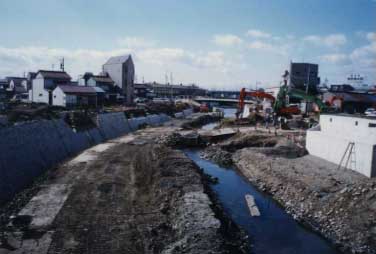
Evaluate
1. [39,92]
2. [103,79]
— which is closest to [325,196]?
[39,92]

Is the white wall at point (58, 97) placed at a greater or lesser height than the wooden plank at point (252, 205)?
greater

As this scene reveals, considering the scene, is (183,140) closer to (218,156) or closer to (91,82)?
(218,156)

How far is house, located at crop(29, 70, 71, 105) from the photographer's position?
46.6 meters

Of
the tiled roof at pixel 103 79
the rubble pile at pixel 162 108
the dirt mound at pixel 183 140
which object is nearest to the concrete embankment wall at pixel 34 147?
the dirt mound at pixel 183 140

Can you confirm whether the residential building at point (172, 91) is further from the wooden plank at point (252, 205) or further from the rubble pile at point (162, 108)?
the wooden plank at point (252, 205)

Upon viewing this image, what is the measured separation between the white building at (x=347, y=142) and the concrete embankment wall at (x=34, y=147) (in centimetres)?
1748

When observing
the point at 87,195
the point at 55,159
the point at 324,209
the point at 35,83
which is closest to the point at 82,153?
the point at 55,159

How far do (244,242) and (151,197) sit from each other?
5.31m

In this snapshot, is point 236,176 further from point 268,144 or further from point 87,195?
point 87,195

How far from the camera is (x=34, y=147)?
62.6 ft

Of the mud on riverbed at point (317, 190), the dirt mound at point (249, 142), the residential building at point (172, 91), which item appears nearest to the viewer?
the mud on riverbed at point (317, 190)

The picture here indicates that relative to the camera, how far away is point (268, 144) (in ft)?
95.2

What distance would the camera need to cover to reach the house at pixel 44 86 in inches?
1834

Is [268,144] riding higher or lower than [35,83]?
lower
